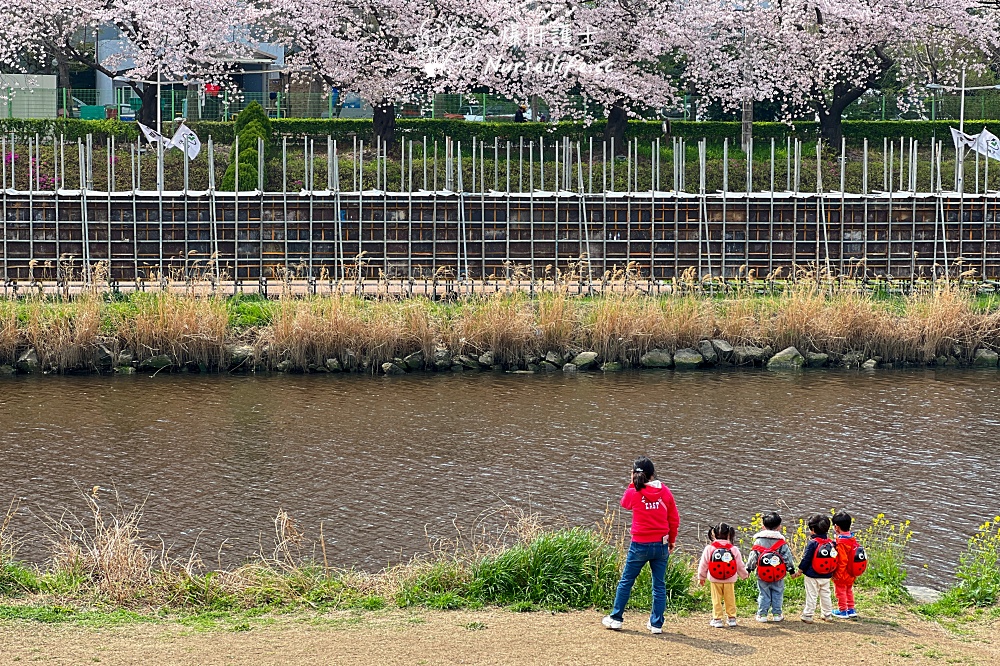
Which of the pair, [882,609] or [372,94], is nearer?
[882,609]

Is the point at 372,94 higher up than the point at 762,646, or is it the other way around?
the point at 372,94

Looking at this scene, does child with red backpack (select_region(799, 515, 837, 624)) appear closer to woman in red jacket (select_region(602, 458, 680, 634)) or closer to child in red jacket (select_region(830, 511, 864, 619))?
child in red jacket (select_region(830, 511, 864, 619))

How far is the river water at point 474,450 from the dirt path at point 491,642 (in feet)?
10.0

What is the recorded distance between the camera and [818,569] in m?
9.66

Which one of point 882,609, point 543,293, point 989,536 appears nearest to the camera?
point 882,609

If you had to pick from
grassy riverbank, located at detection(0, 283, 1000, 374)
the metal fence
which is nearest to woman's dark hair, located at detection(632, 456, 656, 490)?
grassy riverbank, located at detection(0, 283, 1000, 374)

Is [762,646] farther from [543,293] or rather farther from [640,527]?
[543,293]

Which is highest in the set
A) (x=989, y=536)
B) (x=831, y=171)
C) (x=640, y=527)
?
(x=831, y=171)

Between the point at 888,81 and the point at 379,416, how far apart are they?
37.9 metres

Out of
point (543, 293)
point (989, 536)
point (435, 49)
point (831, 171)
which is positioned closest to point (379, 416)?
point (543, 293)

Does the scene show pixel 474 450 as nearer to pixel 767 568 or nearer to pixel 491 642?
pixel 767 568

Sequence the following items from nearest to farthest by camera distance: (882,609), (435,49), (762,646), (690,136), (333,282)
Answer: (762,646) → (882,609) → (333,282) → (435,49) → (690,136)

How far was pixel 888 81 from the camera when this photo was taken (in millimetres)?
52938

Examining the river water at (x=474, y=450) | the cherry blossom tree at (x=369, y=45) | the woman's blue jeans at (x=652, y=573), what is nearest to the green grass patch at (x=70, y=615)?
the river water at (x=474, y=450)
